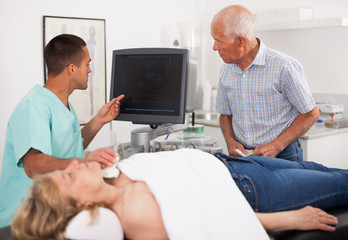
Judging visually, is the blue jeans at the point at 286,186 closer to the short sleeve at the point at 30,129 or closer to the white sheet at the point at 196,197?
the white sheet at the point at 196,197

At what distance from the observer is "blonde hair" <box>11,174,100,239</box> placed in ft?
4.45

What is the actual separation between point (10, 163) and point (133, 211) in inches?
25.2

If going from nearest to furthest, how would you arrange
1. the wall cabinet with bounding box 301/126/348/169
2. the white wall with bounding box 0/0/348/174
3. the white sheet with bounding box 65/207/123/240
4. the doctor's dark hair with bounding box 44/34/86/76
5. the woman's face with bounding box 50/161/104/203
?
the white sheet with bounding box 65/207/123/240
the woman's face with bounding box 50/161/104/203
the doctor's dark hair with bounding box 44/34/86/76
the wall cabinet with bounding box 301/126/348/169
the white wall with bounding box 0/0/348/174

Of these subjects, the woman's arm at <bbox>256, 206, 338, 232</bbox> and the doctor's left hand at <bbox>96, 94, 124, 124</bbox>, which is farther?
the doctor's left hand at <bbox>96, 94, 124, 124</bbox>

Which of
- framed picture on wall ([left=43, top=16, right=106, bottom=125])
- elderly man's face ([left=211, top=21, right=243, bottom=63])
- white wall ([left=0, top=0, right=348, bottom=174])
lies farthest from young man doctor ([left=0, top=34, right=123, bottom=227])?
framed picture on wall ([left=43, top=16, right=106, bottom=125])

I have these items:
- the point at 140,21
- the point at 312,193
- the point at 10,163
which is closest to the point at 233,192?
the point at 312,193

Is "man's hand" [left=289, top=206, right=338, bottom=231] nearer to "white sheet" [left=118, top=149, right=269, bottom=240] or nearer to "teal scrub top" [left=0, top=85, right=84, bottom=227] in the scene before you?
"white sheet" [left=118, top=149, right=269, bottom=240]

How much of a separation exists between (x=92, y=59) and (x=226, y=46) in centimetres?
145

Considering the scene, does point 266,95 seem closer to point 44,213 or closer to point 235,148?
point 235,148

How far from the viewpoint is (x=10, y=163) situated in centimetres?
177

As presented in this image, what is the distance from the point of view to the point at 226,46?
2180 millimetres

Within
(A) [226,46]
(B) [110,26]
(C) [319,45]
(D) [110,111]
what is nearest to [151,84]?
(D) [110,111]

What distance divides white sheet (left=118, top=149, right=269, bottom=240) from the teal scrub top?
1.00 feet

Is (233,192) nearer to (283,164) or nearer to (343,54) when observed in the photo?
(283,164)
